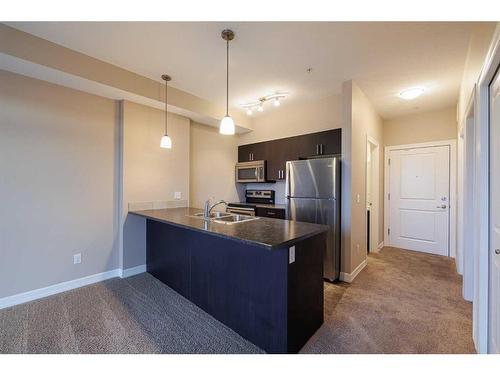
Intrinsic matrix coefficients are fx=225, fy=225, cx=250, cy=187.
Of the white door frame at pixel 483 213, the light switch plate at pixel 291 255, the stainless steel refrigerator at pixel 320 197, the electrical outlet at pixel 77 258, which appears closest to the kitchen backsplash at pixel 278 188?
the stainless steel refrigerator at pixel 320 197

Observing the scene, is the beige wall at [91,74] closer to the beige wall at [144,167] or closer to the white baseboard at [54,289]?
the beige wall at [144,167]

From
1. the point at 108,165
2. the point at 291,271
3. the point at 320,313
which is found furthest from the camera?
the point at 108,165

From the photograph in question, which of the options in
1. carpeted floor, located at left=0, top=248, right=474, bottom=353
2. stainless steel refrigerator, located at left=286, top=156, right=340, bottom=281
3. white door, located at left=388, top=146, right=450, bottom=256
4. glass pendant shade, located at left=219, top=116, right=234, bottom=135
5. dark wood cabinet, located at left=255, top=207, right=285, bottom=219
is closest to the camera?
carpeted floor, located at left=0, top=248, right=474, bottom=353

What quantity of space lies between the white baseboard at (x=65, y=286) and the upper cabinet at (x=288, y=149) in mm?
2714

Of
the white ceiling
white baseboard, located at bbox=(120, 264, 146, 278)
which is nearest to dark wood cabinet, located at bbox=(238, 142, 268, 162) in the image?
the white ceiling

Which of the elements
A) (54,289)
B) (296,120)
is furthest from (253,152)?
(54,289)

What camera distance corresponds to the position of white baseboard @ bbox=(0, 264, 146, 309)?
7.71 ft

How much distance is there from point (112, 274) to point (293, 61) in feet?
11.7

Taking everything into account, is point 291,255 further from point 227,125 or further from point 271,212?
point 271,212

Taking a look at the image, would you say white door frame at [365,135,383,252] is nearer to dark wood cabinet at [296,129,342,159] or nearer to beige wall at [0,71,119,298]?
dark wood cabinet at [296,129,342,159]

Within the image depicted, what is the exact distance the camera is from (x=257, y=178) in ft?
14.5

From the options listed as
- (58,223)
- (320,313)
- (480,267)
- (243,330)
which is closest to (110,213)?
(58,223)

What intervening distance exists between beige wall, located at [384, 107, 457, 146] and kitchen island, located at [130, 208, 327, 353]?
3.65 metres
